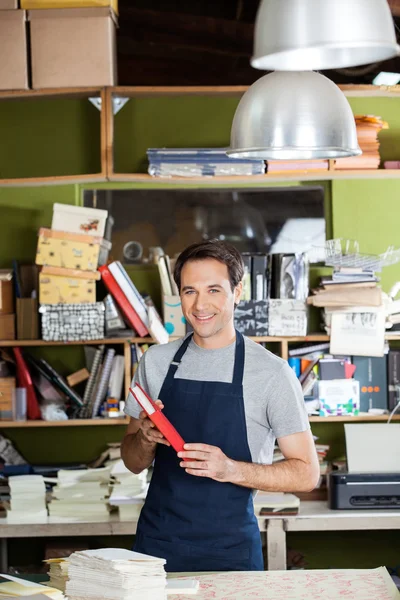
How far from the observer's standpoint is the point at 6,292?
4801mm

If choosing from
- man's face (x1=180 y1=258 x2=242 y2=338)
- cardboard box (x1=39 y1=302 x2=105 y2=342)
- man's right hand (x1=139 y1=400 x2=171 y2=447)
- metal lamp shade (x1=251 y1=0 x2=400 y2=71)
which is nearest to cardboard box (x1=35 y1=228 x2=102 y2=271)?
cardboard box (x1=39 y1=302 x2=105 y2=342)

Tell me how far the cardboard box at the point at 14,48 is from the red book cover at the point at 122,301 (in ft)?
3.46

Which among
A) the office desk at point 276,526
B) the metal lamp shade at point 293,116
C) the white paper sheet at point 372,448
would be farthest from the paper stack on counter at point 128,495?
the metal lamp shade at point 293,116

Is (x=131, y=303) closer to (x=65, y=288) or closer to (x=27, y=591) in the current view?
(x=65, y=288)

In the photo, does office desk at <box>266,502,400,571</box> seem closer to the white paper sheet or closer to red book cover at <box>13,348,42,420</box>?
the white paper sheet

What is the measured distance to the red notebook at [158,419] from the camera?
269 centimetres

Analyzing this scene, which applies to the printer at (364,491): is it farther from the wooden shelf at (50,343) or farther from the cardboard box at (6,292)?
the cardboard box at (6,292)

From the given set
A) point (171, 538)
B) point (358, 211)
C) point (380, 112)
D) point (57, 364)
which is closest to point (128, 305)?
point (57, 364)

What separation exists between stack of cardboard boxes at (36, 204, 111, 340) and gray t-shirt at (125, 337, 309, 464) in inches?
67.0

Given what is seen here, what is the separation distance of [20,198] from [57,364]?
95 centimetres

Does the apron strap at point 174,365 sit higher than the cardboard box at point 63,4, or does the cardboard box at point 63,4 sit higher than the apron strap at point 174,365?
the cardboard box at point 63,4

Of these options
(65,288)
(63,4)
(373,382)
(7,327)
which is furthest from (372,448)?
(63,4)

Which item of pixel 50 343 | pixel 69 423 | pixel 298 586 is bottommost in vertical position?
pixel 298 586

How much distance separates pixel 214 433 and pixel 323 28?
1.43 m
